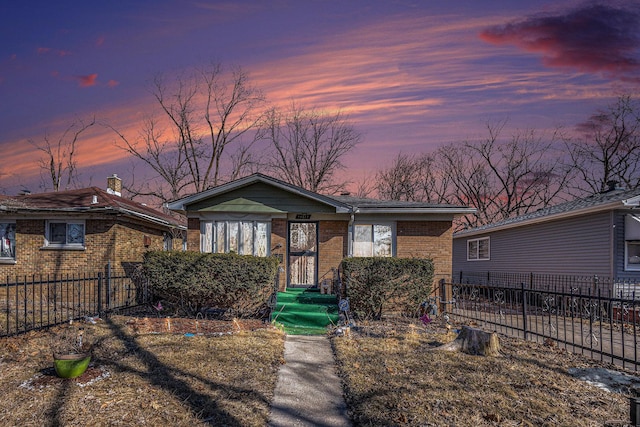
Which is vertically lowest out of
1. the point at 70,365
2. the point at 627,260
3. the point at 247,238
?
the point at 70,365

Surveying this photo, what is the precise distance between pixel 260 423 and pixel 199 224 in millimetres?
10235

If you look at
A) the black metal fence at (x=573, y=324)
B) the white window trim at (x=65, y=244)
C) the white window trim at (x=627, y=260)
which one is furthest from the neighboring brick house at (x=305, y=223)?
the white window trim at (x=627, y=260)

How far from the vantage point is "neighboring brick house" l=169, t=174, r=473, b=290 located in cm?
1400

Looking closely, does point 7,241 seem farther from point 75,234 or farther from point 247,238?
point 247,238

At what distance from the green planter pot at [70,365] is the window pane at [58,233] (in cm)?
1137

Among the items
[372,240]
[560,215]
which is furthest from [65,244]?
[560,215]

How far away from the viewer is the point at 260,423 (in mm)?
4855

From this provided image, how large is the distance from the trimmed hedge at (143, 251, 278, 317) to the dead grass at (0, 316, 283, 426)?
6.38 ft

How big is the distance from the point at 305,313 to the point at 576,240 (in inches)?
438

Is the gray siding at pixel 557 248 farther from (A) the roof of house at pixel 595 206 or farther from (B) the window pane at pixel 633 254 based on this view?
(B) the window pane at pixel 633 254

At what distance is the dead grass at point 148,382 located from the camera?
195 inches

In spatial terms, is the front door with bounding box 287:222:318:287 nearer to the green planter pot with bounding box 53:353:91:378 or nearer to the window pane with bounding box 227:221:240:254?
the window pane with bounding box 227:221:240:254

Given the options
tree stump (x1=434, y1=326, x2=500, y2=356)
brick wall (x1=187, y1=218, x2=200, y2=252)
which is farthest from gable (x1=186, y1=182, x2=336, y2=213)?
tree stump (x1=434, y1=326, x2=500, y2=356)

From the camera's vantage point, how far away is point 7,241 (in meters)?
16.4
